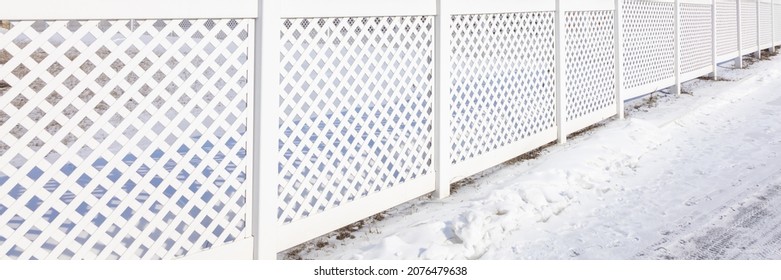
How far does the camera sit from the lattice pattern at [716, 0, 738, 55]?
11.6 m

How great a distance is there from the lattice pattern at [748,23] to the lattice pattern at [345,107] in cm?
1258

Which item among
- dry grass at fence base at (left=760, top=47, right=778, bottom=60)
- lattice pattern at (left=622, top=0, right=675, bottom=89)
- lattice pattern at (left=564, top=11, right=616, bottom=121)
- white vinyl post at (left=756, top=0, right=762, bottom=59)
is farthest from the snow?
dry grass at fence base at (left=760, top=47, right=778, bottom=60)

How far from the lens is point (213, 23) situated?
8.72 ft

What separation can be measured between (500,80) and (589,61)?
194 cm

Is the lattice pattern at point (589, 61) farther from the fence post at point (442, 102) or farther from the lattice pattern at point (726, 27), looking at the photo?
the lattice pattern at point (726, 27)

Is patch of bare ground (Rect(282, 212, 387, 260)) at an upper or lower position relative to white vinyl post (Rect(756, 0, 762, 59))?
lower

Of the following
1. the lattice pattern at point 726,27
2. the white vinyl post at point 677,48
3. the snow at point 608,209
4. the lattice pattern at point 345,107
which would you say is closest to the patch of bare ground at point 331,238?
the snow at point 608,209

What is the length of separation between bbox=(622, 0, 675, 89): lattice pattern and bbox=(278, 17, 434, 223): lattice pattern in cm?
460

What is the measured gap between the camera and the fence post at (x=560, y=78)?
5551mm

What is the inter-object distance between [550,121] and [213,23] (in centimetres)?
392

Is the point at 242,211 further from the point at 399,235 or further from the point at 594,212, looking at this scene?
the point at 594,212

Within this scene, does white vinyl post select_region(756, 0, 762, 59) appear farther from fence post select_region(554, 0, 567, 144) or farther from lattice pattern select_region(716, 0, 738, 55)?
fence post select_region(554, 0, 567, 144)

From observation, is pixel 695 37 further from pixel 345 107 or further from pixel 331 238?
pixel 331 238

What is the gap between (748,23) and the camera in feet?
46.4
